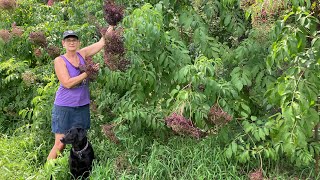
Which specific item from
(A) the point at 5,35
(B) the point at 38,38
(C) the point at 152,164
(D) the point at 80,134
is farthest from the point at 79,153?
(A) the point at 5,35

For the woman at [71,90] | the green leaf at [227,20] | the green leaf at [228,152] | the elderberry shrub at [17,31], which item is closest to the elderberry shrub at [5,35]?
the elderberry shrub at [17,31]

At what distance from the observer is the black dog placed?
3777 millimetres

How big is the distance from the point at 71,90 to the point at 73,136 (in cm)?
53

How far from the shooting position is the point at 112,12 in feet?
11.6

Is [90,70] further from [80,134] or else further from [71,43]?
[80,134]

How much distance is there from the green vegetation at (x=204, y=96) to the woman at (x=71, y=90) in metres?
0.18

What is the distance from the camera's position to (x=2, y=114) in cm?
570

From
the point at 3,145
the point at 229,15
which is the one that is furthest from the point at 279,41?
the point at 3,145

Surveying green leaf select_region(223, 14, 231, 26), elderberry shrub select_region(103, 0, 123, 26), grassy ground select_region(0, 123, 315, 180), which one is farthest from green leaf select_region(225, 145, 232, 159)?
elderberry shrub select_region(103, 0, 123, 26)

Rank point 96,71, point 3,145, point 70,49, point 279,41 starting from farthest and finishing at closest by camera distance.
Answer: point 3,145 < point 70,49 < point 96,71 < point 279,41

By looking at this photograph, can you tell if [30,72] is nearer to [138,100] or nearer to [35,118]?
[35,118]

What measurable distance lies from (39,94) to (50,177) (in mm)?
1548

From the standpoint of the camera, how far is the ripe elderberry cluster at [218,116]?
130 inches

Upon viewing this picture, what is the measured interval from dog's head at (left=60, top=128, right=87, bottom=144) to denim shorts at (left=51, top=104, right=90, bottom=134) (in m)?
0.29
